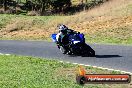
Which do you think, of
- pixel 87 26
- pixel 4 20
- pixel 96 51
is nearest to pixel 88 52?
pixel 96 51

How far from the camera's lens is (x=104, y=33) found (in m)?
29.7

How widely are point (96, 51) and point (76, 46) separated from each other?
6.19ft

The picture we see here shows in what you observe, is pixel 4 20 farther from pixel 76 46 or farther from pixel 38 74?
pixel 38 74

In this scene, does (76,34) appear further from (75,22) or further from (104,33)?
(75,22)

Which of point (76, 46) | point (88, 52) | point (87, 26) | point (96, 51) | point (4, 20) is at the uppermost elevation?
point (76, 46)

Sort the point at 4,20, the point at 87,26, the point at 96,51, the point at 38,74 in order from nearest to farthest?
1. the point at 38,74
2. the point at 96,51
3. the point at 87,26
4. the point at 4,20

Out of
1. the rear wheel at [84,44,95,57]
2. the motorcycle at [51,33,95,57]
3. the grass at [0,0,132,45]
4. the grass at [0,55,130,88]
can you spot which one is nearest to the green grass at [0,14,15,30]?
the grass at [0,0,132,45]

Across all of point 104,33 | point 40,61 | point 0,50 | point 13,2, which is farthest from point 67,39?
point 13,2

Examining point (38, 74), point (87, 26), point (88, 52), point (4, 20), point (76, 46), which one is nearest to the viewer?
point (38, 74)

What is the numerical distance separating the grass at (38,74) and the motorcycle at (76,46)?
88.5 inches

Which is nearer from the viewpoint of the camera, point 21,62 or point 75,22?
point 21,62

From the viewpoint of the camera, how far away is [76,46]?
64.8ft

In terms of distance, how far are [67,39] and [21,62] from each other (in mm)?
3523

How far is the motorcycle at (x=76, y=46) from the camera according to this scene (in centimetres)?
1952
